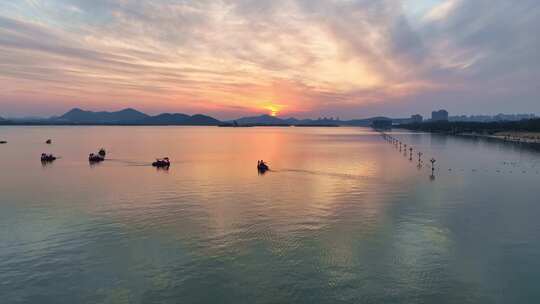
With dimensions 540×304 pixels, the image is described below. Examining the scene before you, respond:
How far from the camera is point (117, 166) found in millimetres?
120250

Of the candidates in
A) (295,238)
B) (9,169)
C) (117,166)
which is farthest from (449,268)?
(9,169)

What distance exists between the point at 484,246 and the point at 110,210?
2243 inches

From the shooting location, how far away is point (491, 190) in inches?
3152

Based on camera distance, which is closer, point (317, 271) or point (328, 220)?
point (317, 271)

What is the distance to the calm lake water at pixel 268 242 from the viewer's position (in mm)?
32844

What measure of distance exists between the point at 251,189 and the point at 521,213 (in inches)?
2037

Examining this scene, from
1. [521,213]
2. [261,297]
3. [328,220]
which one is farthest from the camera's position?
[521,213]

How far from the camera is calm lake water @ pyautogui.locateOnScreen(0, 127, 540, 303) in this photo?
32844mm

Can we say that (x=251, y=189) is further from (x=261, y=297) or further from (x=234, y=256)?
(x=261, y=297)

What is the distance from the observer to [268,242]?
148ft

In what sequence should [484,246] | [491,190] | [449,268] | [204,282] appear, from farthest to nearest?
[491,190]
[484,246]
[449,268]
[204,282]

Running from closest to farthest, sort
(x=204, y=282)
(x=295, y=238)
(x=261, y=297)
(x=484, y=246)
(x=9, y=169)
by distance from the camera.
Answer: (x=261, y=297)
(x=204, y=282)
(x=484, y=246)
(x=295, y=238)
(x=9, y=169)

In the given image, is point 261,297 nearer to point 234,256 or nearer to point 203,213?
point 234,256

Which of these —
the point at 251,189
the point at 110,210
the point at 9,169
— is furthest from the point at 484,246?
the point at 9,169
